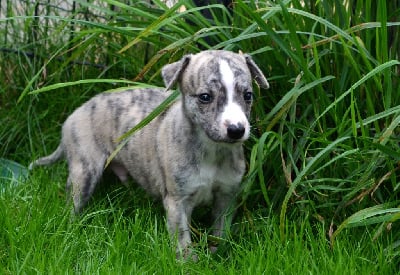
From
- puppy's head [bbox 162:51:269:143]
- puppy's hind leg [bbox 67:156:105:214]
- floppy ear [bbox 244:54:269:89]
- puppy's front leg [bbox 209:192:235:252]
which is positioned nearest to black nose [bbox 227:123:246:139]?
puppy's head [bbox 162:51:269:143]

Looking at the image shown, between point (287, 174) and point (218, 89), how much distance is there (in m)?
0.50

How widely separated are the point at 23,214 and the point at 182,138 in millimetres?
863

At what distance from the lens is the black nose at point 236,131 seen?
3582 millimetres

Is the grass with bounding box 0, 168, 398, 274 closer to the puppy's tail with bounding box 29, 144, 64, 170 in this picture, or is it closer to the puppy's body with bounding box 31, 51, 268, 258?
the puppy's body with bounding box 31, 51, 268, 258

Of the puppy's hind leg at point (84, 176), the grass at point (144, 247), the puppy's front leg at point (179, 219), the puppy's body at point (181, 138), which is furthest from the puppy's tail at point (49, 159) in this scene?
the puppy's front leg at point (179, 219)

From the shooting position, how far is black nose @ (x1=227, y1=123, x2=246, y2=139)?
3.58m

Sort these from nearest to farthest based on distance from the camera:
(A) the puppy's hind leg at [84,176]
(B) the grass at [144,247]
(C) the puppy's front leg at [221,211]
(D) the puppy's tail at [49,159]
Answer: (B) the grass at [144,247] → (C) the puppy's front leg at [221,211] → (A) the puppy's hind leg at [84,176] → (D) the puppy's tail at [49,159]

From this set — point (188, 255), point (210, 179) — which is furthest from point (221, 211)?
point (188, 255)

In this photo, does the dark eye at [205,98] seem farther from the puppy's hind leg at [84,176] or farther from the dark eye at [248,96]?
the puppy's hind leg at [84,176]

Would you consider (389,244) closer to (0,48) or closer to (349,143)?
(349,143)

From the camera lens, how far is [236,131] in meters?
3.58

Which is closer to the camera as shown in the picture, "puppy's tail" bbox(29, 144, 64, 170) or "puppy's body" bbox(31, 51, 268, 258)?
"puppy's body" bbox(31, 51, 268, 258)

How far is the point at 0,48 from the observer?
17.6 feet

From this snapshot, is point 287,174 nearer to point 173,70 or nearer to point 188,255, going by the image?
point 188,255
